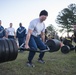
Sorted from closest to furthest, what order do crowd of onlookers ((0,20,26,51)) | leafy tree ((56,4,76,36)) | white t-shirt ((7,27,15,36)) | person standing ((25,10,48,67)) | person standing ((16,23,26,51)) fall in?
1. person standing ((25,10,48,67))
2. crowd of onlookers ((0,20,26,51))
3. person standing ((16,23,26,51))
4. white t-shirt ((7,27,15,36))
5. leafy tree ((56,4,76,36))

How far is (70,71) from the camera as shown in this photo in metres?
6.08

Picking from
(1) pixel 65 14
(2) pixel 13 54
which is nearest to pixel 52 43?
(2) pixel 13 54

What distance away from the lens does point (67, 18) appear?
2945 inches

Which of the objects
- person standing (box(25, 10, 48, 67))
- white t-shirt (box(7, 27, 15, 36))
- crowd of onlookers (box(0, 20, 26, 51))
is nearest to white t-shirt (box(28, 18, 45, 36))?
person standing (box(25, 10, 48, 67))

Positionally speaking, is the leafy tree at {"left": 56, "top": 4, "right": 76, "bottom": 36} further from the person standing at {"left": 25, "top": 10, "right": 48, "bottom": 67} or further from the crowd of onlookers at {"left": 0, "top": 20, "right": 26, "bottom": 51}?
the person standing at {"left": 25, "top": 10, "right": 48, "bottom": 67}

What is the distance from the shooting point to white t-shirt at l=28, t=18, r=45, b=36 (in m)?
6.55

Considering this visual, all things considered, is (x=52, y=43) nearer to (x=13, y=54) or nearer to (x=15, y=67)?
(x=15, y=67)

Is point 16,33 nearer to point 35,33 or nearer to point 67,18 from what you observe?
point 35,33

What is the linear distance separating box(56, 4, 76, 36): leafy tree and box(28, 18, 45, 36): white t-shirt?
6689cm

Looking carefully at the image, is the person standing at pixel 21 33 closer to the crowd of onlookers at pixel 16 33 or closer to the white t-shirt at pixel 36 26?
the crowd of onlookers at pixel 16 33

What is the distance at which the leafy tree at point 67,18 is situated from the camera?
74.2m

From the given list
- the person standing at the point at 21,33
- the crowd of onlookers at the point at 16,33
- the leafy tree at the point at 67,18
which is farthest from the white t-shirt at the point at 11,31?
the leafy tree at the point at 67,18

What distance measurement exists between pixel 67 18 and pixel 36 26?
69.1 metres

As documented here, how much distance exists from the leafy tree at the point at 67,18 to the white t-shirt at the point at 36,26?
66890 mm
